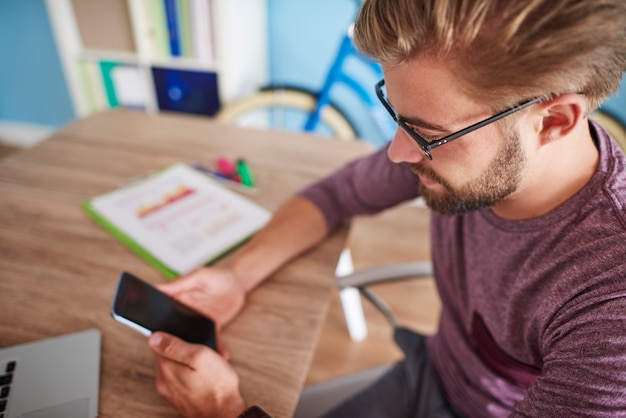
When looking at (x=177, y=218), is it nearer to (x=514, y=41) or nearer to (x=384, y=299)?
(x=514, y=41)

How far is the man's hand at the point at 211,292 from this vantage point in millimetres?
704

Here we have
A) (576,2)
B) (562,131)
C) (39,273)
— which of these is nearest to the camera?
(576,2)

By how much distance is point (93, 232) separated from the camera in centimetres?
85

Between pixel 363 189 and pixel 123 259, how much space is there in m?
0.49

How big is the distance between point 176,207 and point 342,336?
0.95 metres

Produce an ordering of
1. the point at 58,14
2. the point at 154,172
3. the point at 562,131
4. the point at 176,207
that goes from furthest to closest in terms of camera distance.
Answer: the point at 58,14
the point at 154,172
the point at 176,207
the point at 562,131

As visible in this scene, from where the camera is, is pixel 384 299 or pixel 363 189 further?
pixel 384 299

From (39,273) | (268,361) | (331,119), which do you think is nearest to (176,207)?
(39,273)

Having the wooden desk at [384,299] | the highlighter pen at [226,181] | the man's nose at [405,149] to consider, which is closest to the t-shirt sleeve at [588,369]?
the man's nose at [405,149]

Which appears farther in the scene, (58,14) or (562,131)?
(58,14)

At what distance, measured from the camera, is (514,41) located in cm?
48

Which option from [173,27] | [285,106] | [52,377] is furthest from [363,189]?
[173,27]

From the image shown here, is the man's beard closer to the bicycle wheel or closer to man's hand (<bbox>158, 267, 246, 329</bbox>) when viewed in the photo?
man's hand (<bbox>158, 267, 246, 329</bbox>)

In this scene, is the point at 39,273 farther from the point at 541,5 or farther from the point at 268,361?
the point at 541,5
